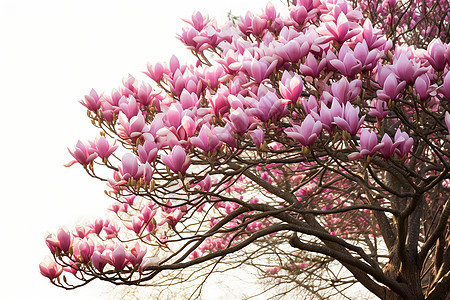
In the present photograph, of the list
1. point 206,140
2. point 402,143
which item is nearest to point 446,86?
point 402,143

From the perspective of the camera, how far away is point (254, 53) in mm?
2850

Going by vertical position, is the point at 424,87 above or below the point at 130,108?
below

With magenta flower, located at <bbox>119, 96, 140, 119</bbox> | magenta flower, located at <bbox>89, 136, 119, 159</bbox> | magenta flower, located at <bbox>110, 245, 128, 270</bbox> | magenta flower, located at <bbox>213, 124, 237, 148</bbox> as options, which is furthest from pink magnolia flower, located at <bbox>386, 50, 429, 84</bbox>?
magenta flower, located at <bbox>110, 245, 128, 270</bbox>

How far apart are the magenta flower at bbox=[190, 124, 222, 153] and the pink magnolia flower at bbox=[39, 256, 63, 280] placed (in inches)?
47.0

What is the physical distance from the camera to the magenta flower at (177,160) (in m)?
2.44

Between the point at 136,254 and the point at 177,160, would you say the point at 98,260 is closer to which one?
the point at 136,254

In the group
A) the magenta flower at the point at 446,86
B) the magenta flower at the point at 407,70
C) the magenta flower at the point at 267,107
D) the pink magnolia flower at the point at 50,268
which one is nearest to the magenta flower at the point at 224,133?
the magenta flower at the point at 267,107

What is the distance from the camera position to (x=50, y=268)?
2.93m

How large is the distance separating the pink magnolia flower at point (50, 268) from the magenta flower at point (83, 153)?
0.64 meters

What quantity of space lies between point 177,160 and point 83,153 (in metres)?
0.63

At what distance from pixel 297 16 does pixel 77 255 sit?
2017 millimetres

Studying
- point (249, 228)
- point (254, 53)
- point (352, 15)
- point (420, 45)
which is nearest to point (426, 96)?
point (352, 15)

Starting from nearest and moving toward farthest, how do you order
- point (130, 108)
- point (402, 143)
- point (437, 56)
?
point (402, 143), point (437, 56), point (130, 108)

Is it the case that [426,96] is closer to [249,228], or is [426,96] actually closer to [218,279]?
[249,228]
